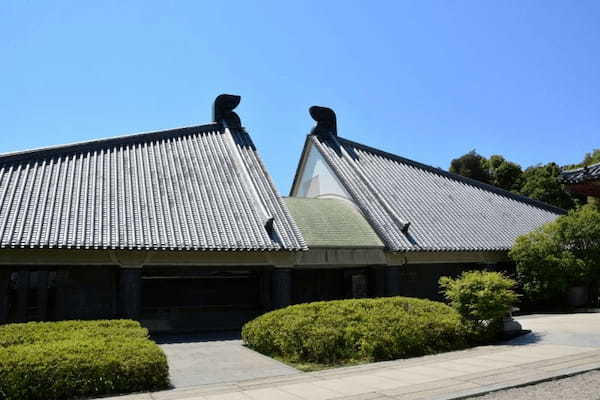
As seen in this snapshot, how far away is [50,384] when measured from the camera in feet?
25.5

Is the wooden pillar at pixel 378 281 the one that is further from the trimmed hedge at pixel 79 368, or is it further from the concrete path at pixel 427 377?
the trimmed hedge at pixel 79 368

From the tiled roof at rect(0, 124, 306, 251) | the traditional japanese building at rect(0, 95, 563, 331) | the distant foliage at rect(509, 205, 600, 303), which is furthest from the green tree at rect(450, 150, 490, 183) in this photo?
the tiled roof at rect(0, 124, 306, 251)

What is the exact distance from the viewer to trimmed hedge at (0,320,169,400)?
25.0 feet

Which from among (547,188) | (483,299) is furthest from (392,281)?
(547,188)

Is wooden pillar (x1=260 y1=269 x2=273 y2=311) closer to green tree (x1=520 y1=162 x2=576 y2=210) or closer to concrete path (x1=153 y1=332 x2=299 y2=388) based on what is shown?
concrete path (x1=153 y1=332 x2=299 y2=388)

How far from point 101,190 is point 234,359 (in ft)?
30.3

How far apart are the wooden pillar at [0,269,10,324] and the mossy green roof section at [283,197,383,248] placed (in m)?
9.95

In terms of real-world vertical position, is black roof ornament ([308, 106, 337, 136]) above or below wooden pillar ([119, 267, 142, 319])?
above

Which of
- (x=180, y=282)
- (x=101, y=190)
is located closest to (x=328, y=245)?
(x=180, y=282)

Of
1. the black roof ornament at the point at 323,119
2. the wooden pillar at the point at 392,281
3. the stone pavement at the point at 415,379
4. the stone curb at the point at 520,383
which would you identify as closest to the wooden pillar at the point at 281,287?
the wooden pillar at the point at 392,281

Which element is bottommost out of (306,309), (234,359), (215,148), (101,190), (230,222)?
(234,359)

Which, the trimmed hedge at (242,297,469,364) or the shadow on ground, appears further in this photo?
the shadow on ground

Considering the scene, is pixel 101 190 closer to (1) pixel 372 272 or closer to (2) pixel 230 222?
(2) pixel 230 222

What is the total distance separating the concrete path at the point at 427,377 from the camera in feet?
24.4
